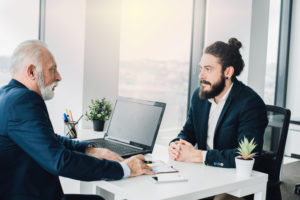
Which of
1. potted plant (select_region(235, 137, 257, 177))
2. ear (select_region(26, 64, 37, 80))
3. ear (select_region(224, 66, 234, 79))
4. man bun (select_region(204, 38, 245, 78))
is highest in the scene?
man bun (select_region(204, 38, 245, 78))

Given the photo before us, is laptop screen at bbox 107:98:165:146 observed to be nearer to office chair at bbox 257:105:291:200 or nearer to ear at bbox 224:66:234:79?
ear at bbox 224:66:234:79

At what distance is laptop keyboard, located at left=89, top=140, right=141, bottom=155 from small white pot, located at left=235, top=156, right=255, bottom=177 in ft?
1.86

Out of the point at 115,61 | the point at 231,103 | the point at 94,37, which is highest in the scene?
the point at 94,37

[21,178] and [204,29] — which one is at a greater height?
[204,29]

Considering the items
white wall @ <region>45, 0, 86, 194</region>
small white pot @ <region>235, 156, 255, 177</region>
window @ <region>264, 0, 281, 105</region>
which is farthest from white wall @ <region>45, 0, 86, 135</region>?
window @ <region>264, 0, 281, 105</region>

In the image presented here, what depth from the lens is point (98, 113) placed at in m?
2.63

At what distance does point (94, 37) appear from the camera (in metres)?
2.90

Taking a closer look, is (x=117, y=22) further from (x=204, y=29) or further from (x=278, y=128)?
(x=278, y=128)

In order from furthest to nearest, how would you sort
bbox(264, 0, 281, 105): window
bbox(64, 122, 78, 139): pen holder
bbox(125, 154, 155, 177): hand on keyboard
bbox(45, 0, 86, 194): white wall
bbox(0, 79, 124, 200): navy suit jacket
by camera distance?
bbox(264, 0, 281, 105): window
bbox(45, 0, 86, 194): white wall
bbox(64, 122, 78, 139): pen holder
bbox(125, 154, 155, 177): hand on keyboard
bbox(0, 79, 124, 200): navy suit jacket

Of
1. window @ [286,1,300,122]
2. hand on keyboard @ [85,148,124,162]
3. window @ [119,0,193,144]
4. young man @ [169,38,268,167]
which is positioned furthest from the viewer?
window @ [286,1,300,122]

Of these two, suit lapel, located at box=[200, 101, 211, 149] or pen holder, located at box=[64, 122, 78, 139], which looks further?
pen holder, located at box=[64, 122, 78, 139]

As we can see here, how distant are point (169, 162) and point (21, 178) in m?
0.76

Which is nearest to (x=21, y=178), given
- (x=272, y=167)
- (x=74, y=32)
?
(x=272, y=167)

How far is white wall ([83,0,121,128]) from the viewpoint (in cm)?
287
